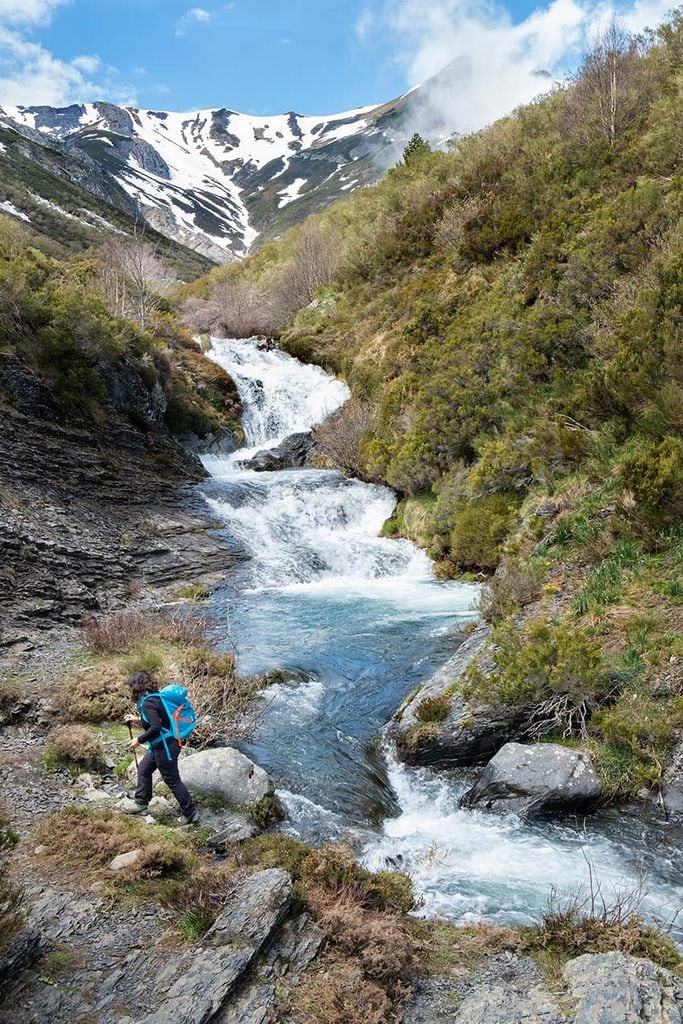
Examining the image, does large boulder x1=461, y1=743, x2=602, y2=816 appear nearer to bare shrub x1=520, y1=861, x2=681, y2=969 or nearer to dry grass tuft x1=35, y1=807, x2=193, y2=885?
bare shrub x1=520, y1=861, x2=681, y2=969

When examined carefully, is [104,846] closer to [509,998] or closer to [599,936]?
[509,998]

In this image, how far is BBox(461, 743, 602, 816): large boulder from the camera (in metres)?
5.76

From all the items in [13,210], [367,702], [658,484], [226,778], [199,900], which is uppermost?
[13,210]

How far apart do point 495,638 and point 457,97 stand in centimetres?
14378

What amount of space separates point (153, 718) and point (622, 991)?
4045 millimetres

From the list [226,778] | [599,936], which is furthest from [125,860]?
[599,936]

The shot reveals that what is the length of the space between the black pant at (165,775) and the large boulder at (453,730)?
2.63m

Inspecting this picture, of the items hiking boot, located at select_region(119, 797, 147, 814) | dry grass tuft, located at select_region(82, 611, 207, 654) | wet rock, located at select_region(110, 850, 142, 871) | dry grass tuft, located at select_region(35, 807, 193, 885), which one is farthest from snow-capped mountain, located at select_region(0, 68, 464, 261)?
wet rock, located at select_region(110, 850, 142, 871)

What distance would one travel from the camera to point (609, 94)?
762 inches

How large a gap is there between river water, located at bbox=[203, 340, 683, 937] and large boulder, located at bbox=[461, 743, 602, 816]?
0.46 ft

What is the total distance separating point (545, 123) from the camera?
22.6 metres

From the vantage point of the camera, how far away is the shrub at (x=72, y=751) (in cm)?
619

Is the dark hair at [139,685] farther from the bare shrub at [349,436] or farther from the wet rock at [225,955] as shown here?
the bare shrub at [349,436]

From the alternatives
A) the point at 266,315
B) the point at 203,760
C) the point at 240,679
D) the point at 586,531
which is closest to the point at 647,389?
the point at 586,531
